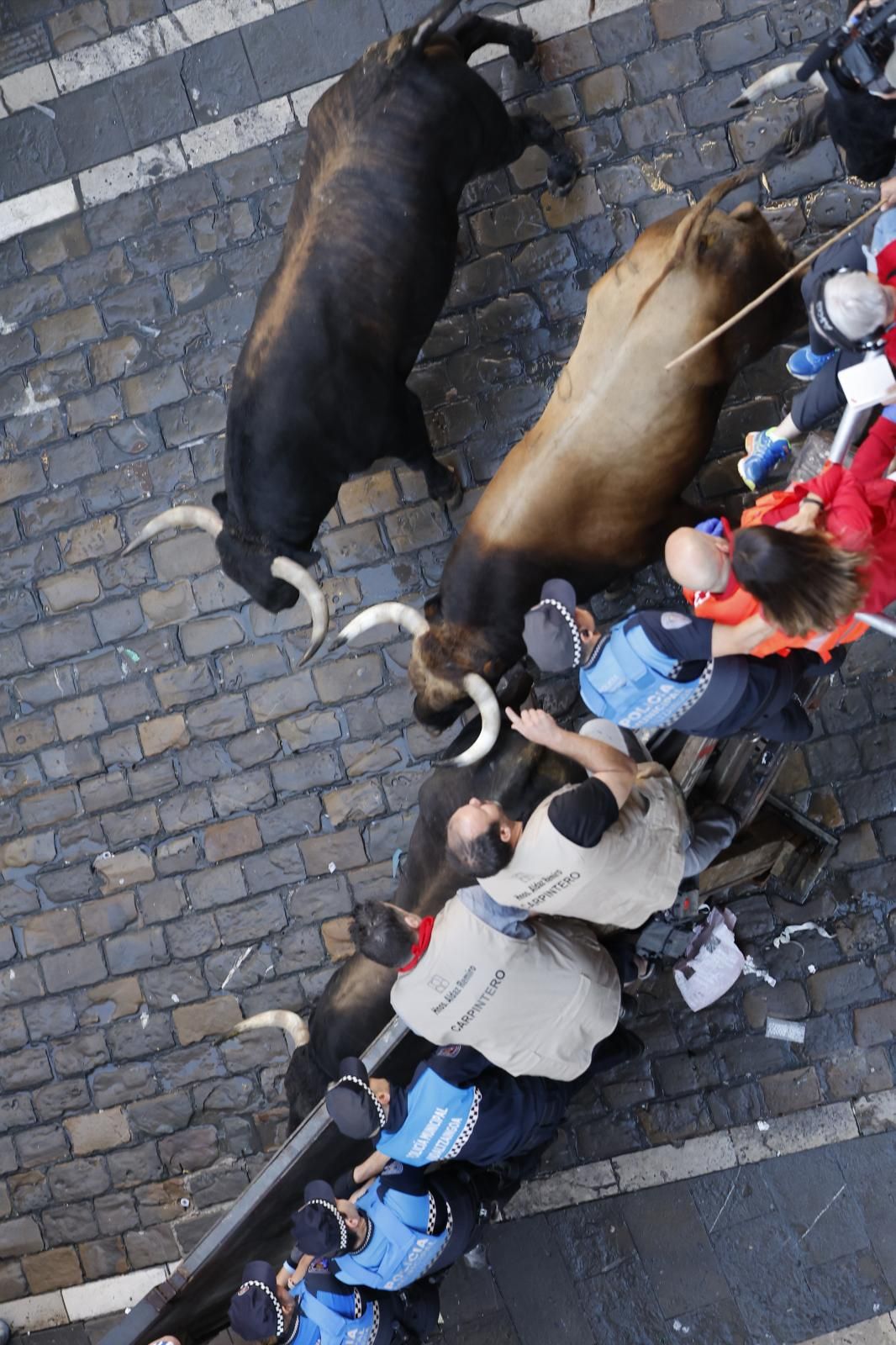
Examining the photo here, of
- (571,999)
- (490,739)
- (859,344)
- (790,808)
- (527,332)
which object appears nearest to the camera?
(859,344)

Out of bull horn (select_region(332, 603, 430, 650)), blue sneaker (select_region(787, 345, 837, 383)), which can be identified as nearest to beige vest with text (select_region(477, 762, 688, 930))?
bull horn (select_region(332, 603, 430, 650))

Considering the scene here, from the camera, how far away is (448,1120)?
5.14m

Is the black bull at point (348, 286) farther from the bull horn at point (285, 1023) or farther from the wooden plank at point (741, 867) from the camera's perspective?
the wooden plank at point (741, 867)

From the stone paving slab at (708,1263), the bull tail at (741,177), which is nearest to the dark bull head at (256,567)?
the bull tail at (741,177)

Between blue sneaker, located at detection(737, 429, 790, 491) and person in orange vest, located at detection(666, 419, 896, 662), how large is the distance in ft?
3.58

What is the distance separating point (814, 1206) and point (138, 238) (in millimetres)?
6867

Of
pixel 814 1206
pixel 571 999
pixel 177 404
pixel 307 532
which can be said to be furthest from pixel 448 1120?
pixel 177 404

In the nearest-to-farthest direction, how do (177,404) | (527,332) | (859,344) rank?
1. (859,344)
2. (527,332)
3. (177,404)

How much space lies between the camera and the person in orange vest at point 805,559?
12.5 feet

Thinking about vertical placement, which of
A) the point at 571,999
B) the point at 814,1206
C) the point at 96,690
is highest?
the point at 96,690

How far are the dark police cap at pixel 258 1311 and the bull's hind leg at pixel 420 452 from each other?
4.13 metres

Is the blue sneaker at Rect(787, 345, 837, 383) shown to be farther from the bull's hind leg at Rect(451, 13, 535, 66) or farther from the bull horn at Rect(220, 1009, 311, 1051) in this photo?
the bull horn at Rect(220, 1009, 311, 1051)

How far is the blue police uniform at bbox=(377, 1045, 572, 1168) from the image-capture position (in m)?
5.14

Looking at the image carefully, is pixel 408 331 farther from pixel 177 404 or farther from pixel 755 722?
pixel 755 722
